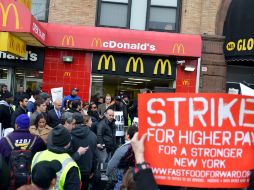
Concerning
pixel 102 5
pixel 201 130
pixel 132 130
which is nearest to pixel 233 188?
pixel 201 130

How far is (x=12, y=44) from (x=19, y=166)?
8.30 meters

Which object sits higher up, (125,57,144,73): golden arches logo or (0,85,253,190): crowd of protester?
(125,57,144,73): golden arches logo

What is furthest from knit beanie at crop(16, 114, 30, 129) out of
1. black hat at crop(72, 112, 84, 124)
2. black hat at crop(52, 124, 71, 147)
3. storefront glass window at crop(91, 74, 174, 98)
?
storefront glass window at crop(91, 74, 174, 98)

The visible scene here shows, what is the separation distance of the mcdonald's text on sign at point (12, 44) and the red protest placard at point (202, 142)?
32.5 ft

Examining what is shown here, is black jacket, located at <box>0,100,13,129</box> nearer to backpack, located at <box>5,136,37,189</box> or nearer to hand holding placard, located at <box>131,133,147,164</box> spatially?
backpack, located at <box>5,136,37,189</box>

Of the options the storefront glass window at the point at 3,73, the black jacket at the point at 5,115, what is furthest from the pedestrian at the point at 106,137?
the storefront glass window at the point at 3,73

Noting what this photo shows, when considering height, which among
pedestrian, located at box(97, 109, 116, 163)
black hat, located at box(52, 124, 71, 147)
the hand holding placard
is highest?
the hand holding placard

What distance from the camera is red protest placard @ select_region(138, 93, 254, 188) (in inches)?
129

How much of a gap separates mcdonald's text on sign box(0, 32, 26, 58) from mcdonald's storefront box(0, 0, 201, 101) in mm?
669

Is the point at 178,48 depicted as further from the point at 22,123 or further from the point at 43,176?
the point at 43,176

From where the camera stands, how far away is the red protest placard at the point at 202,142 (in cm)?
327

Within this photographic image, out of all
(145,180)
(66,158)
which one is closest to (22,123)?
(66,158)

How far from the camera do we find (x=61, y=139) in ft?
16.0

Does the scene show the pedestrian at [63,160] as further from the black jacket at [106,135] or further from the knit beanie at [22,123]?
the black jacket at [106,135]
